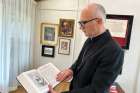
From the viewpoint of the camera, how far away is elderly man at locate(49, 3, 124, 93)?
41.1 inches

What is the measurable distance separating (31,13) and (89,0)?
1.43 m

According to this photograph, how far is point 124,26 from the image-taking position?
2.52 metres

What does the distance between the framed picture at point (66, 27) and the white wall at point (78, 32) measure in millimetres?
82

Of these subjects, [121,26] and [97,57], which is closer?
[97,57]

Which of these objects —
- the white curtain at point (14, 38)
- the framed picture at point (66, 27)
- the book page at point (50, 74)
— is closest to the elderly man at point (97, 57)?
the book page at point (50, 74)

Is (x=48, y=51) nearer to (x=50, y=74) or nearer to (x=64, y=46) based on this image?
(x=64, y=46)

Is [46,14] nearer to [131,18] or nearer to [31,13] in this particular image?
[31,13]

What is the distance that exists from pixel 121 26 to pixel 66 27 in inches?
56.0

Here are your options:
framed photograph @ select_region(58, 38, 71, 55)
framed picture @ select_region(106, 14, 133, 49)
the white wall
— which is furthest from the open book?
framed photograph @ select_region(58, 38, 71, 55)

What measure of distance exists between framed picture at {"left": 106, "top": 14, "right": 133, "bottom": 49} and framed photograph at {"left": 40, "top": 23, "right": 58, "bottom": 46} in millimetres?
1483

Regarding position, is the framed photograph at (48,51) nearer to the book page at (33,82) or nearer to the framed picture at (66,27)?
the framed picture at (66,27)

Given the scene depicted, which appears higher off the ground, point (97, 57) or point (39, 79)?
point (97, 57)

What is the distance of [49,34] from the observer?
12.5 feet

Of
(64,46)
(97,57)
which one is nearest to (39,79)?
(97,57)
